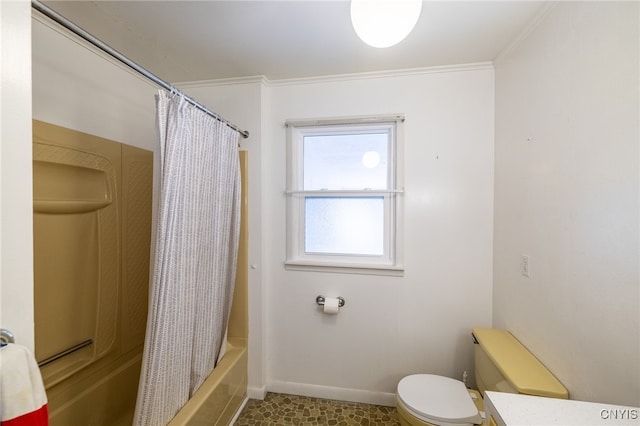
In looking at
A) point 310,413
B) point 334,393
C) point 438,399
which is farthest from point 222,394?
point 438,399

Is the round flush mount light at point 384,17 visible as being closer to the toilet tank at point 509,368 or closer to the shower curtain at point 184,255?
the shower curtain at point 184,255

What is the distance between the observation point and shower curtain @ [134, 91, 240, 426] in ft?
3.65

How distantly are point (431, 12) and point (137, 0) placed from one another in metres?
1.39

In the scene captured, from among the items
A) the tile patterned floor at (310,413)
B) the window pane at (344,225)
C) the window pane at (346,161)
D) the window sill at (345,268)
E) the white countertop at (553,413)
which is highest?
the window pane at (346,161)

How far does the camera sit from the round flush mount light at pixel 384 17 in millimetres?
841

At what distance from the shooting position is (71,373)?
1.30 m

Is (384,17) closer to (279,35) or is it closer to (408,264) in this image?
(279,35)

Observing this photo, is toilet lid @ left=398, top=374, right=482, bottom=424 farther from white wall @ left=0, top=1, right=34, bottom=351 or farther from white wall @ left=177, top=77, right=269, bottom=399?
white wall @ left=0, top=1, right=34, bottom=351

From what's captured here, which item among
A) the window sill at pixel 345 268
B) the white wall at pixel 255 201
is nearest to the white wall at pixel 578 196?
the window sill at pixel 345 268

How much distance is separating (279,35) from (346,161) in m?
0.89

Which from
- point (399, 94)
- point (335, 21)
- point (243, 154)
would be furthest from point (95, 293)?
point (399, 94)

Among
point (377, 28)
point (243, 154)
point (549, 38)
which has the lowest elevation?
point (243, 154)

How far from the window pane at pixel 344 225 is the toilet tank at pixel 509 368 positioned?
2.65 ft

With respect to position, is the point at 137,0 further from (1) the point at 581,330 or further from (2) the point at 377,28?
(1) the point at 581,330
